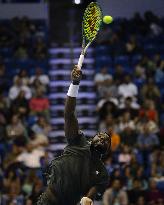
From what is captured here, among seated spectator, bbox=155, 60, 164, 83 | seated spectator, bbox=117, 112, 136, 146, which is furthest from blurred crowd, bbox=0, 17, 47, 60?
seated spectator, bbox=117, 112, 136, 146

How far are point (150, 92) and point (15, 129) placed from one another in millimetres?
3562

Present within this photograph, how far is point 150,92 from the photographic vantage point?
16.4 metres

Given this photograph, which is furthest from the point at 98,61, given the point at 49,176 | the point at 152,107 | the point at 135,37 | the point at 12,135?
the point at 49,176

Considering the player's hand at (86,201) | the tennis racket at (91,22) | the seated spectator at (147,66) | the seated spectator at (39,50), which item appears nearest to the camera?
the player's hand at (86,201)

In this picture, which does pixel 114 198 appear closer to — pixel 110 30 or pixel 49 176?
pixel 49 176

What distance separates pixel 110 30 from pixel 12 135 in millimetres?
5991

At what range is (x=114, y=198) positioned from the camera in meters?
12.5

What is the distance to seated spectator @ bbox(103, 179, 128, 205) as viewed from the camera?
1249 cm

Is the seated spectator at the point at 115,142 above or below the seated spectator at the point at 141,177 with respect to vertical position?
above

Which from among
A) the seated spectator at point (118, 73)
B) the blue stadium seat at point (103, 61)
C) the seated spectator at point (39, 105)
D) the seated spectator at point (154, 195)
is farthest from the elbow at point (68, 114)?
the blue stadium seat at point (103, 61)

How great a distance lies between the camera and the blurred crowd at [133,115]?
42.3ft

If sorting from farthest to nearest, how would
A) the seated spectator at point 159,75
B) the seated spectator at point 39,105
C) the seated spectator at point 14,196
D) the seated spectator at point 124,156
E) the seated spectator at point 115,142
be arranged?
the seated spectator at point 159,75
the seated spectator at point 39,105
the seated spectator at point 115,142
the seated spectator at point 124,156
the seated spectator at point 14,196

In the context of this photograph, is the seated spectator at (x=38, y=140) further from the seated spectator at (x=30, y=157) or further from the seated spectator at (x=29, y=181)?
the seated spectator at (x=29, y=181)

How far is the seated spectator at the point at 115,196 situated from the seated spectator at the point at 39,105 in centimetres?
383
